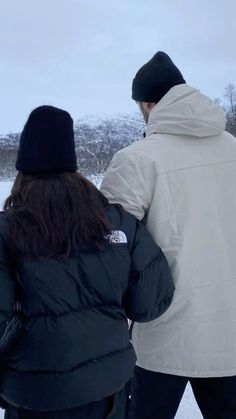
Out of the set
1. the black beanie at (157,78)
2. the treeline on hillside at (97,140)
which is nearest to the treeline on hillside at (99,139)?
the treeline on hillside at (97,140)

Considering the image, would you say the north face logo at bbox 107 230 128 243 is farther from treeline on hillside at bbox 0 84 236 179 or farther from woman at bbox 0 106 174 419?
treeline on hillside at bbox 0 84 236 179

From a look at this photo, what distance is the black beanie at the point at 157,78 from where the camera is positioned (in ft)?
6.11

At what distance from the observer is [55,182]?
1503mm

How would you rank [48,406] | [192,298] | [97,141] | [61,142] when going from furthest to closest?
[97,141], [192,298], [61,142], [48,406]

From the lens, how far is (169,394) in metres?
1.78

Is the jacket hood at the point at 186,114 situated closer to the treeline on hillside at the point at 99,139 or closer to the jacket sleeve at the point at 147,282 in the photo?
the jacket sleeve at the point at 147,282

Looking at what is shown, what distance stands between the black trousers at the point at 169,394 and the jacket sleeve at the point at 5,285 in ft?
1.90

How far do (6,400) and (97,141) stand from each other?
7736 centimetres

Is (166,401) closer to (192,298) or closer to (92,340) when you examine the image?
(192,298)

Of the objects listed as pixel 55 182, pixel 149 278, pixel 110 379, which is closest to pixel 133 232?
pixel 149 278

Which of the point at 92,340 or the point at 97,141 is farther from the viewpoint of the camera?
the point at 97,141

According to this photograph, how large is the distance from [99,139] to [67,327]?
80.7 meters

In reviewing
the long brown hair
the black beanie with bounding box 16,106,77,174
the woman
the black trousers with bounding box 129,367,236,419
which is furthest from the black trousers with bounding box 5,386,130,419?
the black beanie with bounding box 16,106,77,174

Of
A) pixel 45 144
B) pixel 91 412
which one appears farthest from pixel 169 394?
pixel 45 144
